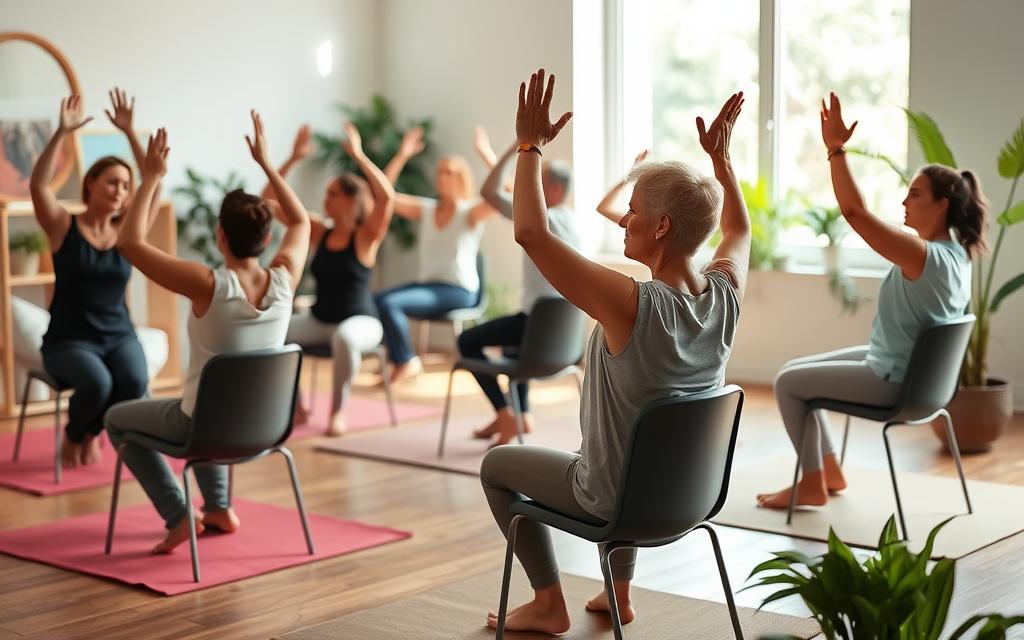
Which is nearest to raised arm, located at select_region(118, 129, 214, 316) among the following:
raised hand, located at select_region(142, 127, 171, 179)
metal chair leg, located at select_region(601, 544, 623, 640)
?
raised hand, located at select_region(142, 127, 171, 179)

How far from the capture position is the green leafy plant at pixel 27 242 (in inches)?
262

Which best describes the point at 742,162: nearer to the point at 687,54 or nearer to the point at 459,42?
the point at 687,54

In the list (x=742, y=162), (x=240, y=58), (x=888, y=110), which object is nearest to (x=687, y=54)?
(x=742, y=162)

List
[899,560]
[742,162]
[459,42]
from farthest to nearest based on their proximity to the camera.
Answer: [459,42] < [742,162] < [899,560]

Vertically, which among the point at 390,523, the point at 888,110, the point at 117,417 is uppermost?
the point at 888,110

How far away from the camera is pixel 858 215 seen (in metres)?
4.08

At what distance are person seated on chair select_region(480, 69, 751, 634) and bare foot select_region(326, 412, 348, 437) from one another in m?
3.09

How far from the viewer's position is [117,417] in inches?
163

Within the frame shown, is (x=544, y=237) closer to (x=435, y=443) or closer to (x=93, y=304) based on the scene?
(x=93, y=304)

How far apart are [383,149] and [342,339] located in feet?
8.67

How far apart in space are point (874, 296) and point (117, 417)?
13.4 ft

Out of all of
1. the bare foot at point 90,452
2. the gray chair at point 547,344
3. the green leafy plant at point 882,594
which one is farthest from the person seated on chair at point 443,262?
the green leafy plant at point 882,594

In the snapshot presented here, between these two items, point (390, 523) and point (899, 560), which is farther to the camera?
point (390, 523)

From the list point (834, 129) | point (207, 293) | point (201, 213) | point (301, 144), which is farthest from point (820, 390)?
point (201, 213)
